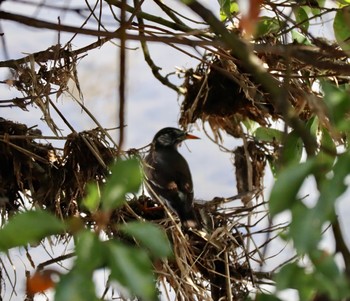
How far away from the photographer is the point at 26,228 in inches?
29.5

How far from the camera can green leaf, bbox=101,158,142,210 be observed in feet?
2.51

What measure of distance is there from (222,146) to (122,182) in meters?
2.40

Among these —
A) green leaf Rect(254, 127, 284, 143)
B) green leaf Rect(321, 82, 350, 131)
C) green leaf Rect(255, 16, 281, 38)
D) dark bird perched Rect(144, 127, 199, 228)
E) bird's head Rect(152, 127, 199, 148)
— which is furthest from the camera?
bird's head Rect(152, 127, 199, 148)

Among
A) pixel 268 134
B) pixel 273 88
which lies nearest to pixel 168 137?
pixel 268 134

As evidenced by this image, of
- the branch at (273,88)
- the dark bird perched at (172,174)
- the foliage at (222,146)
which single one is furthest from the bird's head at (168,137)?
the branch at (273,88)

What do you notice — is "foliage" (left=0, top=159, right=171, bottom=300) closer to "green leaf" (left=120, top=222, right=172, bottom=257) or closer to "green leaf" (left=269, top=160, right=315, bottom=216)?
"green leaf" (left=120, top=222, right=172, bottom=257)

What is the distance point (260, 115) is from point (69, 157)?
91cm

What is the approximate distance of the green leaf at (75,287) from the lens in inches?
28.5

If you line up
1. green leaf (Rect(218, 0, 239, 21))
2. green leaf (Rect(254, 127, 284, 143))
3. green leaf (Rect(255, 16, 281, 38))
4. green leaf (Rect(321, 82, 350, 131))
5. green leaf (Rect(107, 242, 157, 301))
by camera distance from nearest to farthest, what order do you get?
green leaf (Rect(107, 242, 157, 301)) → green leaf (Rect(321, 82, 350, 131)) → green leaf (Rect(218, 0, 239, 21)) → green leaf (Rect(255, 16, 281, 38)) → green leaf (Rect(254, 127, 284, 143))

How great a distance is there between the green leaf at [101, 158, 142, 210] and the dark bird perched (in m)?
1.92

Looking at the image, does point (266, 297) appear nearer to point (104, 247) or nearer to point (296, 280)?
point (296, 280)

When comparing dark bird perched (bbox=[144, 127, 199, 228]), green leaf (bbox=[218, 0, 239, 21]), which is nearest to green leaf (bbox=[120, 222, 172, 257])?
green leaf (bbox=[218, 0, 239, 21])

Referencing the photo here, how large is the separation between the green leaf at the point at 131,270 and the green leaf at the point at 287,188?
0.13 metres

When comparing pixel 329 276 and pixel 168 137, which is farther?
pixel 168 137
